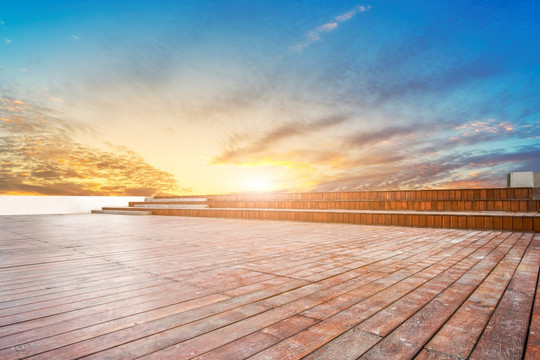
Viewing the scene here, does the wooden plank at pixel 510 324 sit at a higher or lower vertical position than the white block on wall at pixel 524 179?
lower

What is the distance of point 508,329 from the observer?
98 centimetres

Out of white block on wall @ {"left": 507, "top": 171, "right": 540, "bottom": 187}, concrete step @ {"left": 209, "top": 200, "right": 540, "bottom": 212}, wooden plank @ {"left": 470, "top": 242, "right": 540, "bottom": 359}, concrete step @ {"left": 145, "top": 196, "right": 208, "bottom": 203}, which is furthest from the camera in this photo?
concrete step @ {"left": 145, "top": 196, "right": 208, "bottom": 203}

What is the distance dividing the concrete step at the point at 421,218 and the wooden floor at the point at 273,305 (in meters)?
1.59

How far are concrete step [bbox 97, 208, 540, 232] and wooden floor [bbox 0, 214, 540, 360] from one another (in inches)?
62.6

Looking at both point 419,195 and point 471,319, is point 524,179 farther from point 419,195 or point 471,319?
point 471,319

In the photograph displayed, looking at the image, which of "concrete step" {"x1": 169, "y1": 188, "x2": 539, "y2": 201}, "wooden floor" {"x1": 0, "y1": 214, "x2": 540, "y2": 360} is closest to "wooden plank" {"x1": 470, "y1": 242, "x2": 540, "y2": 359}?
"wooden floor" {"x1": 0, "y1": 214, "x2": 540, "y2": 360}

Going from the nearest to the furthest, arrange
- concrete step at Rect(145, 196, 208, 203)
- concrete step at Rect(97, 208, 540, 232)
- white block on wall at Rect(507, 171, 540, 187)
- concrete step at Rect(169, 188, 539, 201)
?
concrete step at Rect(97, 208, 540, 232) → concrete step at Rect(169, 188, 539, 201) → white block on wall at Rect(507, 171, 540, 187) → concrete step at Rect(145, 196, 208, 203)

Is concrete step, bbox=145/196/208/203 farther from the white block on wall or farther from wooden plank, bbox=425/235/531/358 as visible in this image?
wooden plank, bbox=425/235/531/358

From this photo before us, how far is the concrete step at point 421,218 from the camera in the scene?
3752 mm

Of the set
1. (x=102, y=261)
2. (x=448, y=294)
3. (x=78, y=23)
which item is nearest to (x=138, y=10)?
(x=78, y=23)

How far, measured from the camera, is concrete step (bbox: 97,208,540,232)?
375 centimetres

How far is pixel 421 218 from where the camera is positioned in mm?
4473

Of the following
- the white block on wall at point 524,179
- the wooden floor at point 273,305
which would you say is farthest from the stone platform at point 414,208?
the wooden floor at point 273,305

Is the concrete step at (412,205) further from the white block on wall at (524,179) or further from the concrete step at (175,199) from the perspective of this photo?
the concrete step at (175,199)
